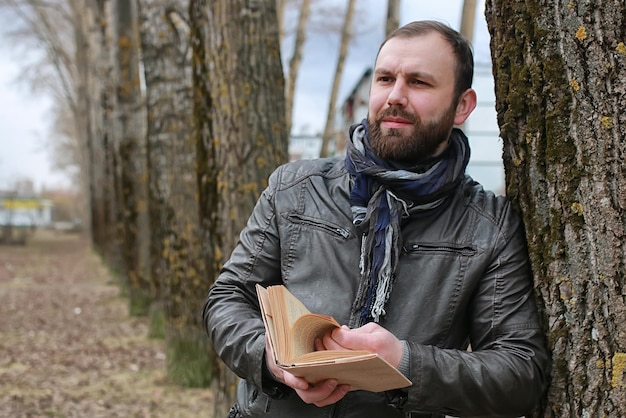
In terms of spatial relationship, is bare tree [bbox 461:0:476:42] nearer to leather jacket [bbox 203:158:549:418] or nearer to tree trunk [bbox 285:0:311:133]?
leather jacket [bbox 203:158:549:418]

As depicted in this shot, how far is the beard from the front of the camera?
8.43 feet

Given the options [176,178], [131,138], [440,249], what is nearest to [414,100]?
[440,249]

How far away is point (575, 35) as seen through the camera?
2.42m

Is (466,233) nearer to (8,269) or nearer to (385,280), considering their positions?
(385,280)

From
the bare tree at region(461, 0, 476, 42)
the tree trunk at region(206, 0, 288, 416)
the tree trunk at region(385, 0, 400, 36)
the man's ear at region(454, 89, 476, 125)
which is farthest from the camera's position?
the tree trunk at region(385, 0, 400, 36)

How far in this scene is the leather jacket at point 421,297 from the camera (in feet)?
7.65

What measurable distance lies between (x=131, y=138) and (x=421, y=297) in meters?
11.0

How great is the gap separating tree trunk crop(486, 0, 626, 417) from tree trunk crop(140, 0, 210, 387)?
5020 millimetres

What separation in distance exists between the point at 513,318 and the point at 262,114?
111 inches

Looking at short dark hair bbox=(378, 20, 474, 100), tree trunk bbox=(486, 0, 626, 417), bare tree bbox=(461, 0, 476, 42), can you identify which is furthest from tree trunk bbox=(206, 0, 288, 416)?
bare tree bbox=(461, 0, 476, 42)

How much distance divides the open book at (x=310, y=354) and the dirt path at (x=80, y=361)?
15.3 feet

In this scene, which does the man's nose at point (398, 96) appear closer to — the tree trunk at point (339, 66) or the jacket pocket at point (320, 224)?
the jacket pocket at point (320, 224)

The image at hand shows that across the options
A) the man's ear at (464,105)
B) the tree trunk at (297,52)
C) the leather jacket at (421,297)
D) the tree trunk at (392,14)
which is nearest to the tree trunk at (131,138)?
the tree trunk at (392,14)

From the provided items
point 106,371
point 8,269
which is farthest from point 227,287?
point 8,269
